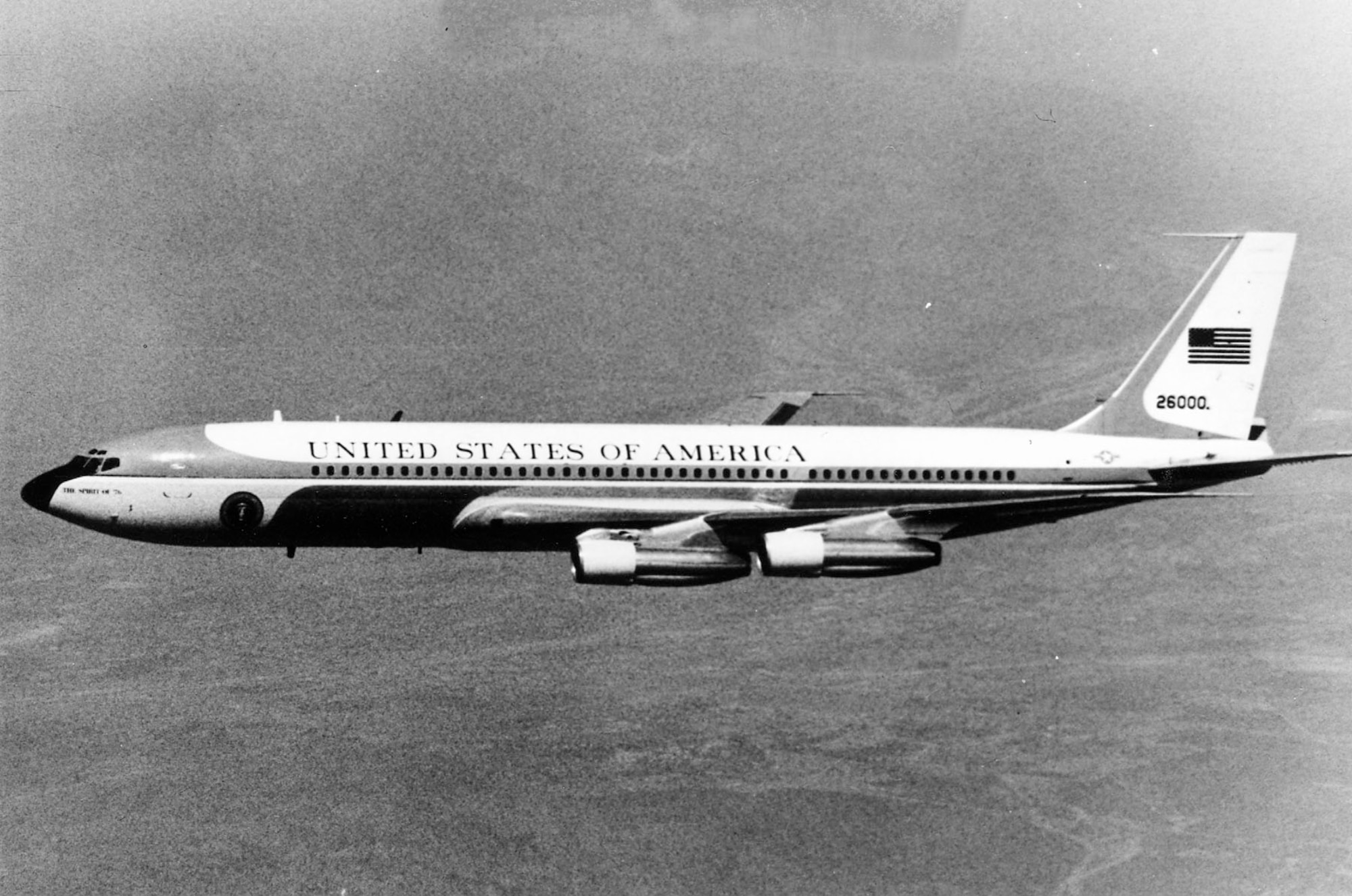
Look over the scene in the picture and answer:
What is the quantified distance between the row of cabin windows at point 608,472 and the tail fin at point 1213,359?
644 cm

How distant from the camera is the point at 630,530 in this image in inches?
1484

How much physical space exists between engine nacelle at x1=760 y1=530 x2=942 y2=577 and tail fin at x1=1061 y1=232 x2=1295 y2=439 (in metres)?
7.23

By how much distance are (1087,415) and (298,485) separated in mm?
21902

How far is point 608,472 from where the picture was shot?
124ft

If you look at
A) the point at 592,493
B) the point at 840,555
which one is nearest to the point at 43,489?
the point at 592,493

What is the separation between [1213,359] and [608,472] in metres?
17.7

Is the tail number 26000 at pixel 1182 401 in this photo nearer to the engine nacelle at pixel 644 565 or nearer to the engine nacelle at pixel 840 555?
A: the engine nacelle at pixel 840 555

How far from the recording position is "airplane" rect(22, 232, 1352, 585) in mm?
36938

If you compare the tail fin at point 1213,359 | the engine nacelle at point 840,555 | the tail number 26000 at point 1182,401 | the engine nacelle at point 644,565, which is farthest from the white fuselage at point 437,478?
the tail number 26000 at point 1182,401

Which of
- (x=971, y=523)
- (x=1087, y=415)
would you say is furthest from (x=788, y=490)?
(x=1087, y=415)

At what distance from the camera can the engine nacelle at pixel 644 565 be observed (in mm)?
35812

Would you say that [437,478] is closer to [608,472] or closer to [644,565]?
[608,472]

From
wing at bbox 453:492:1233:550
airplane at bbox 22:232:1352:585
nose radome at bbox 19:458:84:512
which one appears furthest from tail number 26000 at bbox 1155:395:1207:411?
nose radome at bbox 19:458:84:512

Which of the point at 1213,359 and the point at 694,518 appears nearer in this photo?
the point at 694,518
